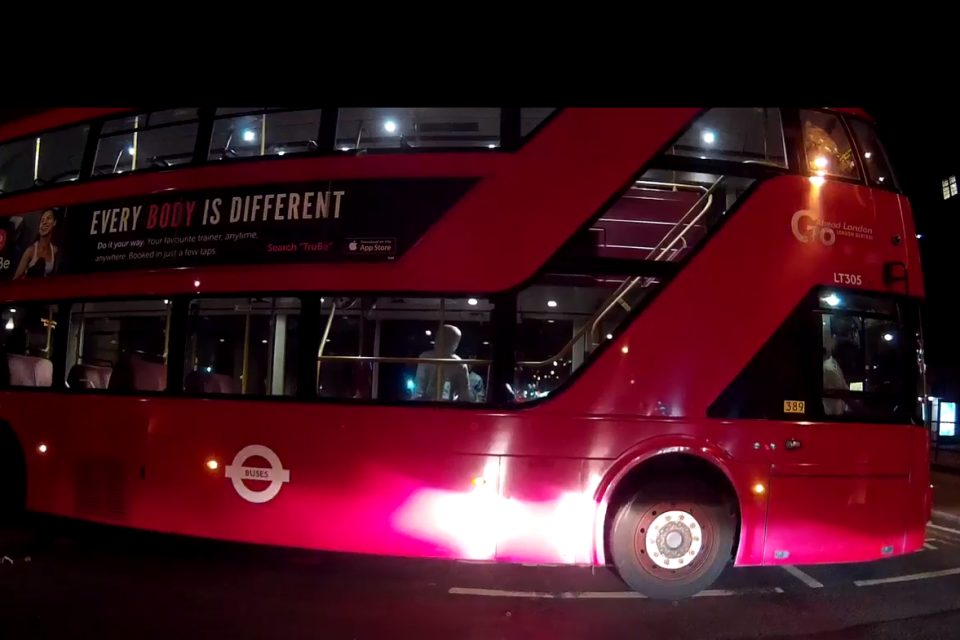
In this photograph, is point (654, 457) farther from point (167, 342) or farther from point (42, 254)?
point (42, 254)

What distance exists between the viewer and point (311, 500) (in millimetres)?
4832

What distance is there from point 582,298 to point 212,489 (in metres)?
3.47

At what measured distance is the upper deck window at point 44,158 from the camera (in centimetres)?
609

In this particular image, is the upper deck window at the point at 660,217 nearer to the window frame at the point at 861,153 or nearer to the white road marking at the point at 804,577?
the window frame at the point at 861,153

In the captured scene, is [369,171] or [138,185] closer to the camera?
[369,171]

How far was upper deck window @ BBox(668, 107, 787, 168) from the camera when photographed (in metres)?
4.76

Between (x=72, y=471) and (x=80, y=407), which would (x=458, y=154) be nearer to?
(x=80, y=407)

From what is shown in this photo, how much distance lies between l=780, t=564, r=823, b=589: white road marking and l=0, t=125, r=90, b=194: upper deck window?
785 cm

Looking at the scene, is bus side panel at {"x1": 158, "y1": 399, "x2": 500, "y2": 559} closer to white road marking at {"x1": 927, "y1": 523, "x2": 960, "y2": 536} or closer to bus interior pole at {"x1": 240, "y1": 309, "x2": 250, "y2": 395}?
bus interior pole at {"x1": 240, "y1": 309, "x2": 250, "y2": 395}

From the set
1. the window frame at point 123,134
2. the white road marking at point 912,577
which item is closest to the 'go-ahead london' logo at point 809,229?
the white road marking at point 912,577

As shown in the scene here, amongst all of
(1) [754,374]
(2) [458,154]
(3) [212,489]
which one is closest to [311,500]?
(3) [212,489]

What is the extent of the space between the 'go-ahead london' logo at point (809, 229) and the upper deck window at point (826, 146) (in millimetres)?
400

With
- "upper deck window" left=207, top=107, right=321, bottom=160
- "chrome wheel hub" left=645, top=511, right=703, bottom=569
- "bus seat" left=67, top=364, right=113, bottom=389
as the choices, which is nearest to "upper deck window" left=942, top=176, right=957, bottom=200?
"chrome wheel hub" left=645, top=511, right=703, bottom=569

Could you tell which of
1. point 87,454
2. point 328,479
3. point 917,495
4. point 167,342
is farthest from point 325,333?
point 917,495
